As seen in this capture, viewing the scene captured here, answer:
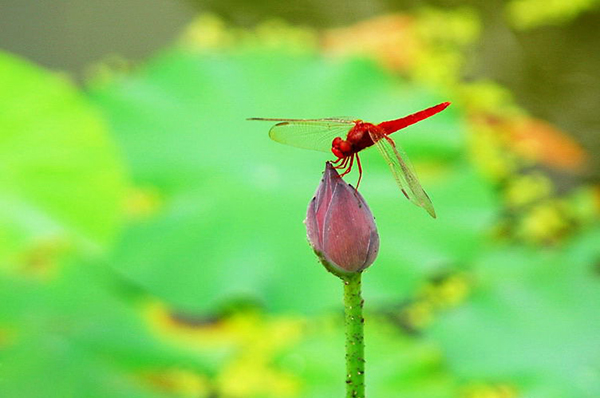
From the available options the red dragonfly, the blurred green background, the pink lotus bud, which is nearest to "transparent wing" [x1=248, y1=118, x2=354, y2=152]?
the red dragonfly

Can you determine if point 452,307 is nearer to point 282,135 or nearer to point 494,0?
point 282,135

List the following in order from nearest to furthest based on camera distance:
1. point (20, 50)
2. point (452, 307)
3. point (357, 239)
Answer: point (357, 239), point (452, 307), point (20, 50)

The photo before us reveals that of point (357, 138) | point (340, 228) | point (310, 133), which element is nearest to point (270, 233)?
point (310, 133)

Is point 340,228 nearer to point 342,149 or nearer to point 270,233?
point 342,149

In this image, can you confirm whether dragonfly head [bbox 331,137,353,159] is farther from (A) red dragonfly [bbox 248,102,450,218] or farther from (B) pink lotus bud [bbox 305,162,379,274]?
(B) pink lotus bud [bbox 305,162,379,274]

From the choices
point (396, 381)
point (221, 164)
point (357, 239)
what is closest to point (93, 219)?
point (221, 164)
